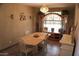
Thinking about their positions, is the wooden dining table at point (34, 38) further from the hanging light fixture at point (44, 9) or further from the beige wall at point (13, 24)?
the hanging light fixture at point (44, 9)

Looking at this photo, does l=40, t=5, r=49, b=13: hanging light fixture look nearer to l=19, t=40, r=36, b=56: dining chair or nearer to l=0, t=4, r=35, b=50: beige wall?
l=0, t=4, r=35, b=50: beige wall

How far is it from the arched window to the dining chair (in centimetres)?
39

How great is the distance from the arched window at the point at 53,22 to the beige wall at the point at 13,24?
214 millimetres

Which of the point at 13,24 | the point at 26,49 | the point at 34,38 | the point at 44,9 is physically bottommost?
the point at 26,49

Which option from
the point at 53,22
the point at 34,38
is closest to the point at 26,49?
the point at 34,38

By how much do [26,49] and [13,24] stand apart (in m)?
0.43

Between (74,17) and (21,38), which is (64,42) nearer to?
(74,17)

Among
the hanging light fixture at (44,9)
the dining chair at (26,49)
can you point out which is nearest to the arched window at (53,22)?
the hanging light fixture at (44,9)

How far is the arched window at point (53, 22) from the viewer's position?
1600mm

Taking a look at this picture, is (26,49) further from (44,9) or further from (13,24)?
(44,9)

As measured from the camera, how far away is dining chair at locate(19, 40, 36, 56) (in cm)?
155

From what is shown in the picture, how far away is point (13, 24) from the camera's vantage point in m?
1.61

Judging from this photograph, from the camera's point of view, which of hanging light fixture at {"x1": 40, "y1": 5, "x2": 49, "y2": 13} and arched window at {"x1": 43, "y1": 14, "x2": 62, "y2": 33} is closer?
hanging light fixture at {"x1": 40, "y1": 5, "x2": 49, "y2": 13}

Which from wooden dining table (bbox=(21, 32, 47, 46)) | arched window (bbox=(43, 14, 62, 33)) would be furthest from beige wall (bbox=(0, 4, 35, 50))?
arched window (bbox=(43, 14, 62, 33))
